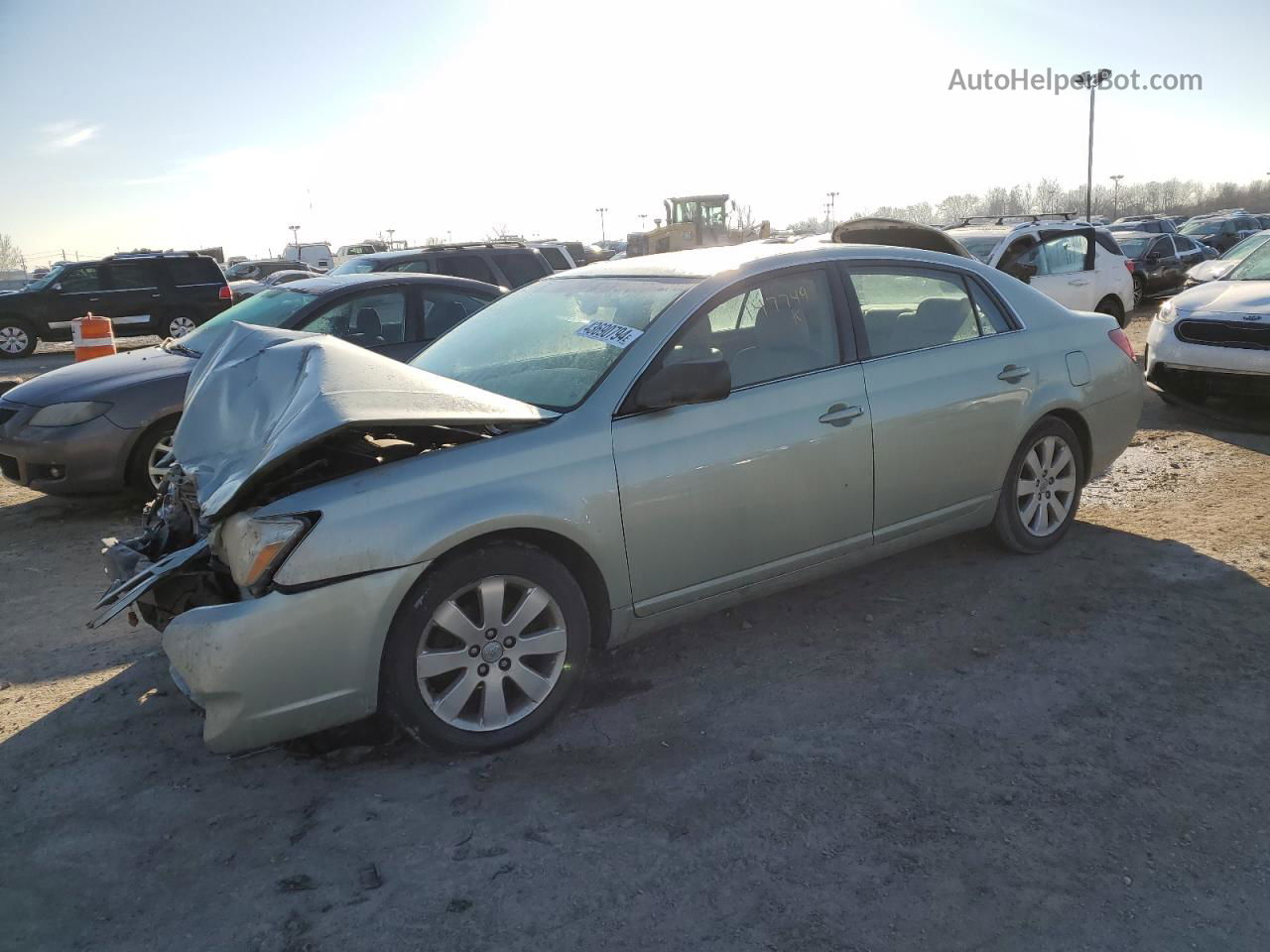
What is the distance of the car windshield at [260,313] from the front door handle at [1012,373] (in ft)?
15.4

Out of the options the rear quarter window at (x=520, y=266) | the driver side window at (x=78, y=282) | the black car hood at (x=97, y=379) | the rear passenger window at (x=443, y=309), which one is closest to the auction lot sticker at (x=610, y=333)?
the rear passenger window at (x=443, y=309)

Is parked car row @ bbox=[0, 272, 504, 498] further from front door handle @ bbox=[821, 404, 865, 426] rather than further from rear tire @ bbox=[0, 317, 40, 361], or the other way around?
rear tire @ bbox=[0, 317, 40, 361]

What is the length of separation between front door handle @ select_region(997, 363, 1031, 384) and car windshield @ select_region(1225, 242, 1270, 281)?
5.71 m

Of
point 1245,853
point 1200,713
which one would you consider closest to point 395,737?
point 1245,853

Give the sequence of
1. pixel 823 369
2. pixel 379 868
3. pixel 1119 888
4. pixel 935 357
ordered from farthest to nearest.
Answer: pixel 935 357
pixel 823 369
pixel 379 868
pixel 1119 888

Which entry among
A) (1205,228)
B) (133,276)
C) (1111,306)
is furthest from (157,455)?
(1205,228)

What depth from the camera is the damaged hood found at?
10.4ft

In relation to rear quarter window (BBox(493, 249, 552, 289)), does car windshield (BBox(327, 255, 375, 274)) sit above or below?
above

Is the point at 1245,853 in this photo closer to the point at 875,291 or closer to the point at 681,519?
the point at 681,519

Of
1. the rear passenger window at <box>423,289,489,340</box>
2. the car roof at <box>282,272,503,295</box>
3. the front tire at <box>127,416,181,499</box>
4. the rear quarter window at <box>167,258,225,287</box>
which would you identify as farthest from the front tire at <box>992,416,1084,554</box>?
the rear quarter window at <box>167,258,225,287</box>

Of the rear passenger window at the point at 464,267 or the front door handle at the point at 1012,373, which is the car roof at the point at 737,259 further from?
the rear passenger window at the point at 464,267

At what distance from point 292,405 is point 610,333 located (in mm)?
1290

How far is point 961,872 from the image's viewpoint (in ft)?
8.96

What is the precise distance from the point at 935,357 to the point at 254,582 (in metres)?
3.15
